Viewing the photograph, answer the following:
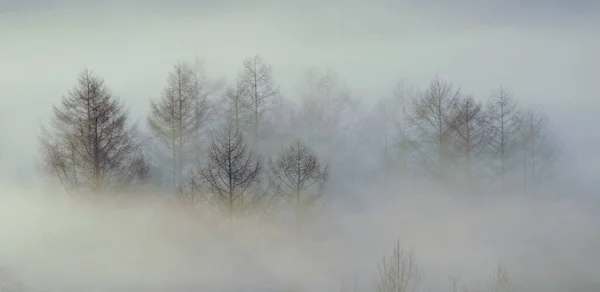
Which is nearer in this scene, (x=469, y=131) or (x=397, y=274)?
(x=397, y=274)

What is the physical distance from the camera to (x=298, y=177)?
2080 centimetres

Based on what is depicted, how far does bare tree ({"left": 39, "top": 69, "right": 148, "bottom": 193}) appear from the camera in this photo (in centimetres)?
1991

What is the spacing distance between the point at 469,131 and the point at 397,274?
27.1 feet

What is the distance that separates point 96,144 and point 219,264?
5.07 meters

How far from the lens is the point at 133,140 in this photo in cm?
2058

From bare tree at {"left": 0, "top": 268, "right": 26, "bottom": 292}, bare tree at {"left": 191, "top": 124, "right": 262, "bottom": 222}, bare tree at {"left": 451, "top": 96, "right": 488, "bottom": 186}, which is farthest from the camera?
bare tree at {"left": 451, "top": 96, "right": 488, "bottom": 186}

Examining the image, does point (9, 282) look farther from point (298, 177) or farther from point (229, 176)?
point (298, 177)

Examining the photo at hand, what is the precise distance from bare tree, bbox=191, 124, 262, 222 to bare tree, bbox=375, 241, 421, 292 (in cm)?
429

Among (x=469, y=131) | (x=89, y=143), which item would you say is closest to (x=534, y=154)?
(x=469, y=131)

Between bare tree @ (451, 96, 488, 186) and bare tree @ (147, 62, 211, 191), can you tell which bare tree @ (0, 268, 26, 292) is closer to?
bare tree @ (147, 62, 211, 191)

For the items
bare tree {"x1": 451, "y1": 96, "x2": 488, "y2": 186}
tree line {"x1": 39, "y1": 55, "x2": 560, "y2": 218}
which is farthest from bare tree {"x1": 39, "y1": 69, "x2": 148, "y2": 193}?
bare tree {"x1": 451, "y1": 96, "x2": 488, "y2": 186}

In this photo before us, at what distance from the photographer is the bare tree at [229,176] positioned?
19.8 m

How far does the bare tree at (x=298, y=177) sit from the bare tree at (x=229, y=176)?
2.77 ft

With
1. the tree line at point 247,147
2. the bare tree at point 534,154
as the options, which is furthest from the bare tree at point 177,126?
A: the bare tree at point 534,154
